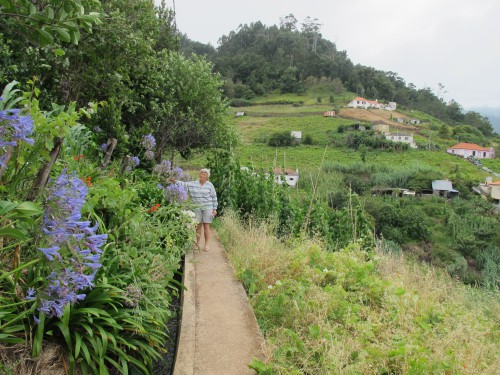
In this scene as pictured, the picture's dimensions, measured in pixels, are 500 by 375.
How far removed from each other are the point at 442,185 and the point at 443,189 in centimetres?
45

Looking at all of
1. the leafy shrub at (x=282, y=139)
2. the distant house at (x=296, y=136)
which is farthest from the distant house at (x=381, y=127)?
the leafy shrub at (x=282, y=139)

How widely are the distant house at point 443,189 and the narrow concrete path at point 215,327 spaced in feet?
146

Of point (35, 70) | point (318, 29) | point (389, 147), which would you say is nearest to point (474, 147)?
point (389, 147)

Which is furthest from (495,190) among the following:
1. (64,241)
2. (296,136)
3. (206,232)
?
(64,241)

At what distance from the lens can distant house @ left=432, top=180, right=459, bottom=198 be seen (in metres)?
44.3

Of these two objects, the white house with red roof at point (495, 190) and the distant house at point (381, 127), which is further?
the distant house at point (381, 127)

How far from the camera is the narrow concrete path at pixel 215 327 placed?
2924 millimetres

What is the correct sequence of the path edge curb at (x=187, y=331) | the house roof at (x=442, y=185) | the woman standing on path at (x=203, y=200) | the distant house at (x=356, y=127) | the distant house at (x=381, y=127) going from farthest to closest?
the distant house at (x=381, y=127) → the distant house at (x=356, y=127) → the house roof at (x=442, y=185) → the woman standing on path at (x=203, y=200) → the path edge curb at (x=187, y=331)

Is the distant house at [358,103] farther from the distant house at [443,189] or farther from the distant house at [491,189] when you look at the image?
the distant house at [443,189]

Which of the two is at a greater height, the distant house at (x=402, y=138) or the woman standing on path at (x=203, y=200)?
the distant house at (x=402, y=138)

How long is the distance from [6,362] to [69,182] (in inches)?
42.8

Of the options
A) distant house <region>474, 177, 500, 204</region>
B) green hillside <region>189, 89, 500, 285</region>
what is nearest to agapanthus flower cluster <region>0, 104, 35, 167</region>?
green hillside <region>189, 89, 500, 285</region>

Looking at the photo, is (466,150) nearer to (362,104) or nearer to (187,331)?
(362,104)

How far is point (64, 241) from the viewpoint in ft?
6.38
